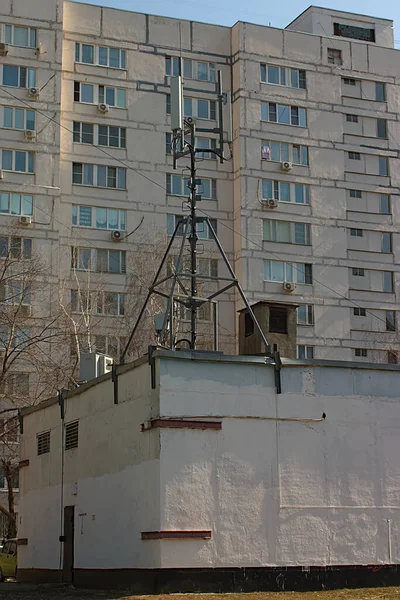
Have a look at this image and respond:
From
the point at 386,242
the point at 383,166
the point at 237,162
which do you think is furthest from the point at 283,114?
the point at 386,242

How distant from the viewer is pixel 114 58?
5997cm

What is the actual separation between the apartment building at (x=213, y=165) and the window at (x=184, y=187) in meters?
0.09

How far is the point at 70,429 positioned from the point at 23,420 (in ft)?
13.3

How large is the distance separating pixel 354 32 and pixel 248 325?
49464 millimetres

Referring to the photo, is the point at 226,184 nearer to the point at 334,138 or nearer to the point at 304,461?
the point at 334,138

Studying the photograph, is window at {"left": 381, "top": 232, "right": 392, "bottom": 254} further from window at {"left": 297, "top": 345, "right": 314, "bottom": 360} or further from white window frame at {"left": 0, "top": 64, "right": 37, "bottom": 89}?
white window frame at {"left": 0, "top": 64, "right": 37, "bottom": 89}

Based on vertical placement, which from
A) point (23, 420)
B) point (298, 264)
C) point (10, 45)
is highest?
point (10, 45)

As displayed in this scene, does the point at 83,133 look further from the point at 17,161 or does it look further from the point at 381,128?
the point at 381,128

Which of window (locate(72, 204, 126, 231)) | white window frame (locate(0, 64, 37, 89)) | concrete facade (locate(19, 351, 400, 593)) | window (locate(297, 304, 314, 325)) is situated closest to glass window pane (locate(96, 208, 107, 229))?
window (locate(72, 204, 126, 231))

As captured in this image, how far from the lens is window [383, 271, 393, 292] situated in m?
62.8

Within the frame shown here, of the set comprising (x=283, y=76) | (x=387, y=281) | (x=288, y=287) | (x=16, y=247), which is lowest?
(x=288, y=287)

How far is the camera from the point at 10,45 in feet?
188

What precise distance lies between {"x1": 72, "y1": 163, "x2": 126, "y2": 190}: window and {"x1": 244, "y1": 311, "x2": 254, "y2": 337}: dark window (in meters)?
34.7

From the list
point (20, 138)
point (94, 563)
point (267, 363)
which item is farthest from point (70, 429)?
point (20, 138)
